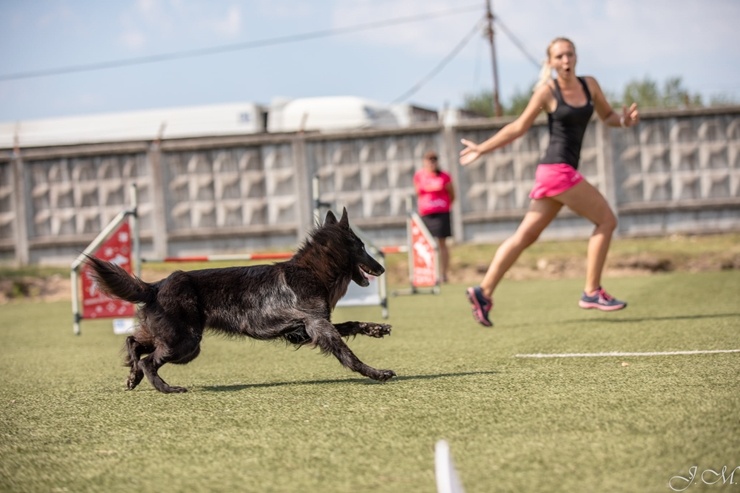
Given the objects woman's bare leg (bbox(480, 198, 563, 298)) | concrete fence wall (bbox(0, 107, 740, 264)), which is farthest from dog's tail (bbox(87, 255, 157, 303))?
concrete fence wall (bbox(0, 107, 740, 264))

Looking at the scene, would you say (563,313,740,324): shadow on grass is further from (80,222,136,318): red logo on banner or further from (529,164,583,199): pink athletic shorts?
(80,222,136,318): red logo on banner

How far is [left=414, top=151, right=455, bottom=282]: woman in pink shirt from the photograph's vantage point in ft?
41.9

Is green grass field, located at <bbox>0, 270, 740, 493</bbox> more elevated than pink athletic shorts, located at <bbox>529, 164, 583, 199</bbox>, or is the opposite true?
pink athletic shorts, located at <bbox>529, 164, 583, 199</bbox>

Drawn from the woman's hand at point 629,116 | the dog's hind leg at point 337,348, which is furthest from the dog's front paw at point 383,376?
the woman's hand at point 629,116

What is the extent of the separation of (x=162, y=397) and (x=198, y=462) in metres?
1.55

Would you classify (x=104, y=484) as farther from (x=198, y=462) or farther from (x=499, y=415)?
(x=499, y=415)

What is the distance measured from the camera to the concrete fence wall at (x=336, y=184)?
51.5ft

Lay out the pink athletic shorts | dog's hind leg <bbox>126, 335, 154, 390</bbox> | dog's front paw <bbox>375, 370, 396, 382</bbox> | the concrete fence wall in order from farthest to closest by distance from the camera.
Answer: the concrete fence wall → the pink athletic shorts → dog's hind leg <bbox>126, 335, 154, 390</bbox> → dog's front paw <bbox>375, 370, 396, 382</bbox>

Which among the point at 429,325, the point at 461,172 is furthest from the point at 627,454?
the point at 461,172

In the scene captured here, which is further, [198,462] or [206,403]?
[206,403]

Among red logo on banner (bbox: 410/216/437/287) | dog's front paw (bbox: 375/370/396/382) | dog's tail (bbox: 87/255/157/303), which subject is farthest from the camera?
red logo on banner (bbox: 410/216/437/287)

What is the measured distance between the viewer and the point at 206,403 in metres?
4.32

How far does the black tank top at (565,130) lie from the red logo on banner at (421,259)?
143 inches

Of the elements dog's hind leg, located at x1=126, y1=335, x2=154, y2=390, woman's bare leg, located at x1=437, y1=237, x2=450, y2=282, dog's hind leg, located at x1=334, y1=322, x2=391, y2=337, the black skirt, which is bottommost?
dog's hind leg, located at x1=126, y1=335, x2=154, y2=390
